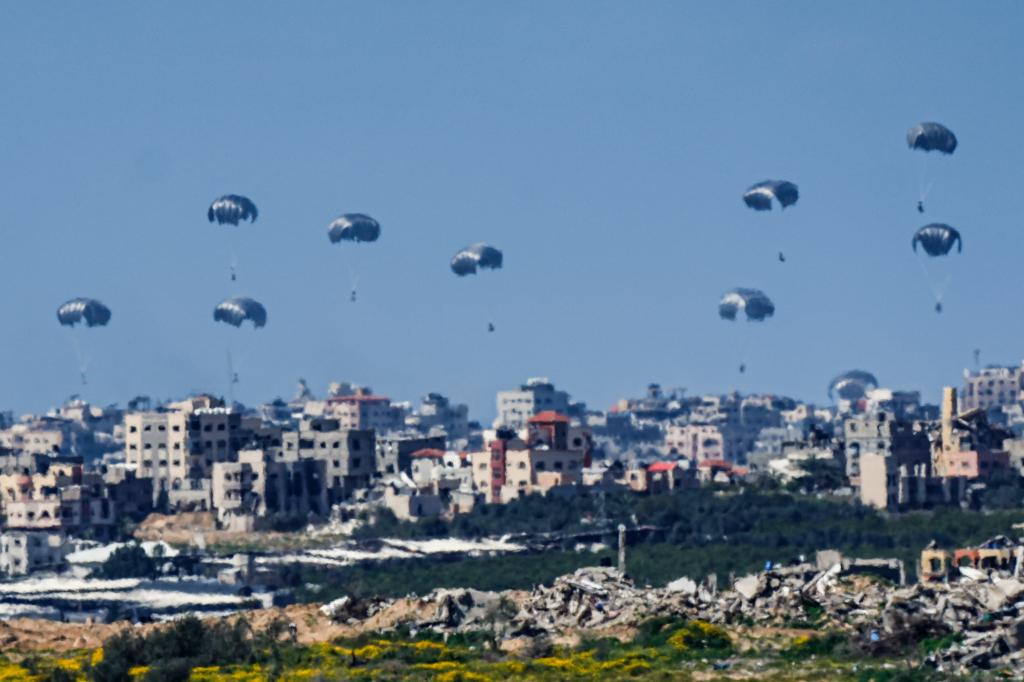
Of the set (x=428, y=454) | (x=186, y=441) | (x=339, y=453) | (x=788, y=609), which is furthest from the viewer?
(x=428, y=454)

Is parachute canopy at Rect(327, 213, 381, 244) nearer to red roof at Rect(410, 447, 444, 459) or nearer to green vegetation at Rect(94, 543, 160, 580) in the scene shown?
red roof at Rect(410, 447, 444, 459)

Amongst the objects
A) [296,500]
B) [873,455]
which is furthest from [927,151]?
[296,500]

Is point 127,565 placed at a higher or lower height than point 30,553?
lower

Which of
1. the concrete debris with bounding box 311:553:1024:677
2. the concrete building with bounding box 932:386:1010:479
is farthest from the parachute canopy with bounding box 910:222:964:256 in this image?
the concrete debris with bounding box 311:553:1024:677

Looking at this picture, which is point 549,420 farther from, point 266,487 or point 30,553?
point 30,553

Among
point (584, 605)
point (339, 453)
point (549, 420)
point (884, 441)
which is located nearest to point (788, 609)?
point (584, 605)

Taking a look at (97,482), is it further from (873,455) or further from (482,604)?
(482,604)
